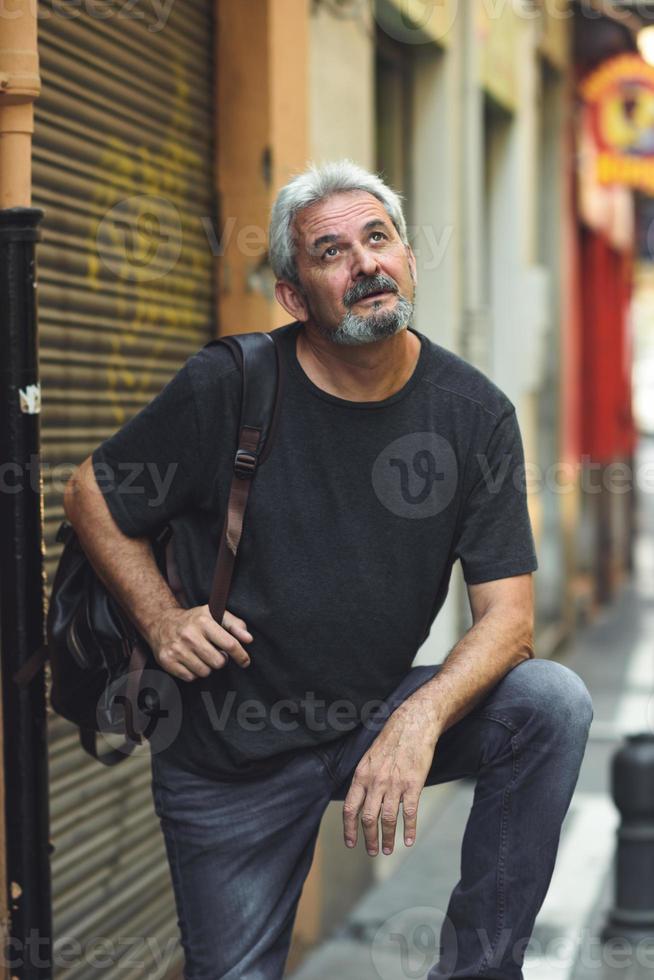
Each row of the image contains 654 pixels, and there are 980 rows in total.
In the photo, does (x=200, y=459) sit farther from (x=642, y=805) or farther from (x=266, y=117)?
(x=642, y=805)

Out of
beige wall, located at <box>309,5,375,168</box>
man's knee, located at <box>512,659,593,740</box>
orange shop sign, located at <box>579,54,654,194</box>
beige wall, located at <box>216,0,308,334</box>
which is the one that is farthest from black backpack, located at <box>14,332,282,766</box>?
orange shop sign, located at <box>579,54,654,194</box>

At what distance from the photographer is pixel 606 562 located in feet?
44.8

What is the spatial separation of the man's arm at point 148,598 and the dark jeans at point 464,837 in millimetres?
297

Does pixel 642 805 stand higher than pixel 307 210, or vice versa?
pixel 307 210

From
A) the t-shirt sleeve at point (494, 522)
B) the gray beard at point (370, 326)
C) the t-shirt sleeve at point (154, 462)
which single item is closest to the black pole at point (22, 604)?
the t-shirt sleeve at point (154, 462)

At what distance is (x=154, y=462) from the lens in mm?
2877

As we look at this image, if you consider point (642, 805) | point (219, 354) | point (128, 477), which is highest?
point (219, 354)

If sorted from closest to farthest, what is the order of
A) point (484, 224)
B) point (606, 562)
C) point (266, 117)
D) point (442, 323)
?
point (266, 117)
point (442, 323)
point (484, 224)
point (606, 562)

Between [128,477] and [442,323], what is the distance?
4.34 m

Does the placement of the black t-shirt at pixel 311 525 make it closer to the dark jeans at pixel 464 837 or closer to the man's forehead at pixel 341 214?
the dark jeans at pixel 464 837

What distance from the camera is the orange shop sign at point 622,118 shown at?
11562 millimetres

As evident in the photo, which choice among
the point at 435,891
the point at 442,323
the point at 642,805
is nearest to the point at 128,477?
the point at 642,805

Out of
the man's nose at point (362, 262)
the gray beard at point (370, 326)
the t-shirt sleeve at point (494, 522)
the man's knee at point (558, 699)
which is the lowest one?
the man's knee at point (558, 699)

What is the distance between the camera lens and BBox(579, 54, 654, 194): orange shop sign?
1156 centimetres
